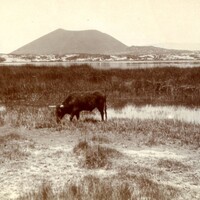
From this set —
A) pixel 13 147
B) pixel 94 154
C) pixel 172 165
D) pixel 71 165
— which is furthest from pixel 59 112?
pixel 172 165

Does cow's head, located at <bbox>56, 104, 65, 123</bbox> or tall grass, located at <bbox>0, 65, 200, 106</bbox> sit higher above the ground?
cow's head, located at <bbox>56, 104, 65, 123</bbox>

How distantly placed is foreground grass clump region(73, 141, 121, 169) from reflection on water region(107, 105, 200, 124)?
19.1 ft

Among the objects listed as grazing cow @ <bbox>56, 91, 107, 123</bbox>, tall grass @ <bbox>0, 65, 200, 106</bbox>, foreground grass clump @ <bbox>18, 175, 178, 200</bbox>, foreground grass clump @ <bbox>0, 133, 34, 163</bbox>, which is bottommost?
tall grass @ <bbox>0, 65, 200, 106</bbox>

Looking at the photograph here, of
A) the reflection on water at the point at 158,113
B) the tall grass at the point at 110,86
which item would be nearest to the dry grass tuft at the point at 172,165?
the reflection on water at the point at 158,113

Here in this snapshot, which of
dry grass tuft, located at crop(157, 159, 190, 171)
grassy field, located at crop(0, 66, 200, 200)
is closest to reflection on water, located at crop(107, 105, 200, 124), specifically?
grassy field, located at crop(0, 66, 200, 200)

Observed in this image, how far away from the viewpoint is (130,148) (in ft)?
38.0

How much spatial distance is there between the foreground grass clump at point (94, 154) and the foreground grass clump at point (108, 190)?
1.09 m

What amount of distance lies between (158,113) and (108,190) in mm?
10952

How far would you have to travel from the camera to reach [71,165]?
9.79 m

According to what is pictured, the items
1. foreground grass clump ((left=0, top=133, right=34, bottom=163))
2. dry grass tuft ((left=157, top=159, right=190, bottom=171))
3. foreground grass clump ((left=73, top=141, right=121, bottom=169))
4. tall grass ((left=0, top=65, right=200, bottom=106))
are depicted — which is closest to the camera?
dry grass tuft ((left=157, top=159, right=190, bottom=171))

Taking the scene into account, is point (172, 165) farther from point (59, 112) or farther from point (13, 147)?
point (59, 112)

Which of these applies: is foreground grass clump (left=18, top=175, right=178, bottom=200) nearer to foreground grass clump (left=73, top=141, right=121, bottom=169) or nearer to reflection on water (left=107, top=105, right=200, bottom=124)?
foreground grass clump (left=73, top=141, right=121, bottom=169)

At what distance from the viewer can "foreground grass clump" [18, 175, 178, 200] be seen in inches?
297

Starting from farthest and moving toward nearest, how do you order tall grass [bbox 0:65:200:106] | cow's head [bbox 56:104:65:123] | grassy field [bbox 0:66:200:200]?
tall grass [bbox 0:65:200:106], cow's head [bbox 56:104:65:123], grassy field [bbox 0:66:200:200]
